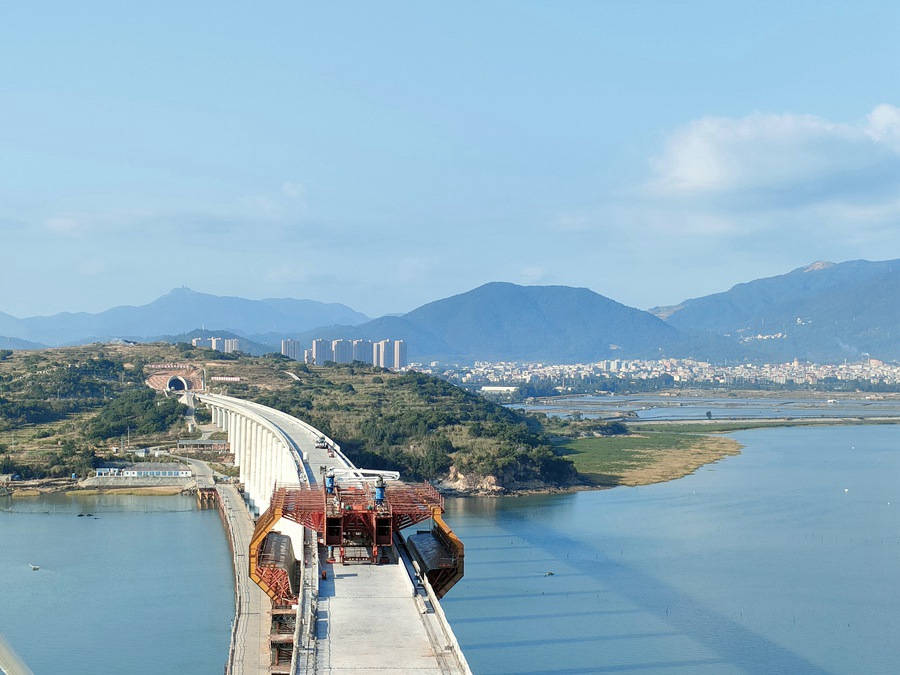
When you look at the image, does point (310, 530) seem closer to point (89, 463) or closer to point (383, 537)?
point (383, 537)

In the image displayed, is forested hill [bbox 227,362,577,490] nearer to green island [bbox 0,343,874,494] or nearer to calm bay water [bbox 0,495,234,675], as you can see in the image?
green island [bbox 0,343,874,494]

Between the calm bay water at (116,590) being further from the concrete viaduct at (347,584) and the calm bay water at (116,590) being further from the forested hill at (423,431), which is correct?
the forested hill at (423,431)

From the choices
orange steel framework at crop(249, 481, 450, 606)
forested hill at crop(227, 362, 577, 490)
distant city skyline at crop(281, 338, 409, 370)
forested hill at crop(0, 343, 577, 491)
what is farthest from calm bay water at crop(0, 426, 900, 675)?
distant city skyline at crop(281, 338, 409, 370)

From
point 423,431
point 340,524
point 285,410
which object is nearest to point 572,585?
point 340,524

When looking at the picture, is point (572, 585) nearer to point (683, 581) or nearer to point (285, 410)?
point (683, 581)

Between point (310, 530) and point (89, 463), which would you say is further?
point (89, 463)

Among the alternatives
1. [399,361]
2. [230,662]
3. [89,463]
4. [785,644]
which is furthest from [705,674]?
[399,361]
